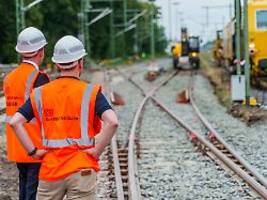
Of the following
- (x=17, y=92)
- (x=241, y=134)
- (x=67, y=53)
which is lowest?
(x=241, y=134)

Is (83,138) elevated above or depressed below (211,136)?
above

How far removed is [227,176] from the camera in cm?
1059

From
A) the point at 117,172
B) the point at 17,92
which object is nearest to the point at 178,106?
the point at 117,172

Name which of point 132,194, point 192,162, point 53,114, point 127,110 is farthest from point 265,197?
point 127,110

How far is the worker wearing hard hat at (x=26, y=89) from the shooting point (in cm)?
593

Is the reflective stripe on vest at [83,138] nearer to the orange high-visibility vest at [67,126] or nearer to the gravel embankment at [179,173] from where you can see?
the orange high-visibility vest at [67,126]

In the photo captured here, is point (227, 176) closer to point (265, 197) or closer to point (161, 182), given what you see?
point (161, 182)

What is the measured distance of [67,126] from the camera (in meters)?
4.84

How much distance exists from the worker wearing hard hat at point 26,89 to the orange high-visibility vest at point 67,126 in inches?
37.6

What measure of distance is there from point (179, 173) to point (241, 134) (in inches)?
214

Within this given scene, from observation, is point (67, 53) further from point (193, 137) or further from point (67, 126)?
point (193, 137)

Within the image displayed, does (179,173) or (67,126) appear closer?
(67,126)

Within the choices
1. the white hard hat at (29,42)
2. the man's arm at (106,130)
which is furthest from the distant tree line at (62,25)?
the man's arm at (106,130)

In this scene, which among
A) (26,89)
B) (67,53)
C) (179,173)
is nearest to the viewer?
(67,53)
